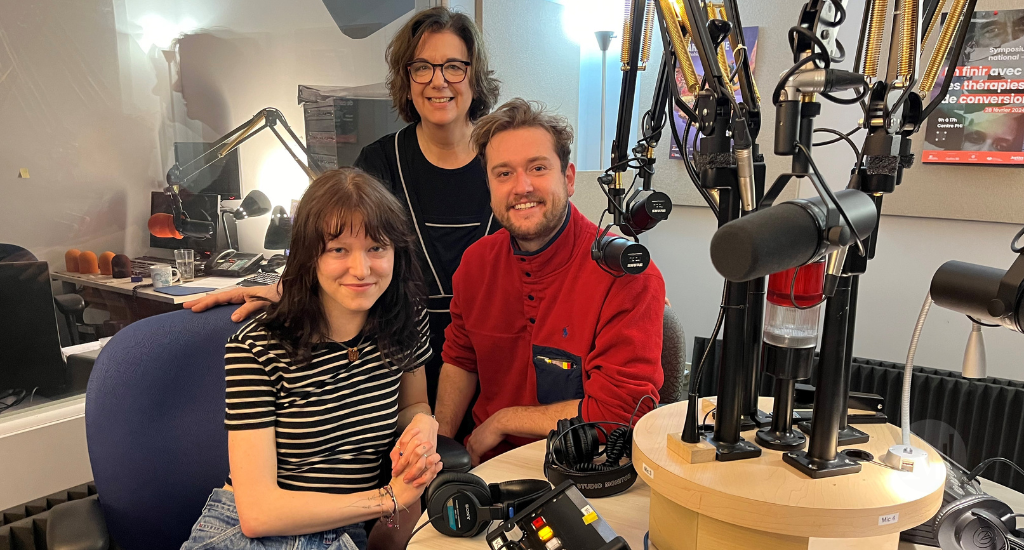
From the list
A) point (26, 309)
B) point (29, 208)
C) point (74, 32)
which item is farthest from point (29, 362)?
point (74, 32)

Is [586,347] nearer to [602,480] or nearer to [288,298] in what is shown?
[602,480]

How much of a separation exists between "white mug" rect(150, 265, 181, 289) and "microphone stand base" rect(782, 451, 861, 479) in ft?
6.89

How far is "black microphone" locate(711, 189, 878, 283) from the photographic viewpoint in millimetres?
557

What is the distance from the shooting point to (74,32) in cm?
191

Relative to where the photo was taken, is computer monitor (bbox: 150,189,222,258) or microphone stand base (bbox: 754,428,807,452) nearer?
microphone stand base (bbox: 754,428,807,452)

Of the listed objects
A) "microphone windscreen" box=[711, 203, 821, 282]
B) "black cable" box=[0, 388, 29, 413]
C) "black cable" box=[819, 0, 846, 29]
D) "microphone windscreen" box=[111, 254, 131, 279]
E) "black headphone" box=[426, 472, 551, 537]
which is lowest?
"black cable" box=[0, 388, 29, 413]

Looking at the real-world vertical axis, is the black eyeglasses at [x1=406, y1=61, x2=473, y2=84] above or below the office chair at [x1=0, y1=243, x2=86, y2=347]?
above

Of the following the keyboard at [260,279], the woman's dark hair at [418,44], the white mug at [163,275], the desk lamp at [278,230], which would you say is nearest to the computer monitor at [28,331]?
the white mug at [163,275]

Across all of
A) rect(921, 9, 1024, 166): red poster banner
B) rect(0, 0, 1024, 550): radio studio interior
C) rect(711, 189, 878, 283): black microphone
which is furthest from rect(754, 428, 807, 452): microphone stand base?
rect(921, 9, 1024, 166): red poster banner

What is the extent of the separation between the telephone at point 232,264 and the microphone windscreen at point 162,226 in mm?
190

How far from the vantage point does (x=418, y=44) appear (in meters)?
1.82

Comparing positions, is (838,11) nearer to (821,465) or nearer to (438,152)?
(821,465)

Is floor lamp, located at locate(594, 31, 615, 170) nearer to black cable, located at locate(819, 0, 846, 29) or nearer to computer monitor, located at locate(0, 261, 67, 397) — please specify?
computer monitor, located at locate(0, 261, 67, 397)

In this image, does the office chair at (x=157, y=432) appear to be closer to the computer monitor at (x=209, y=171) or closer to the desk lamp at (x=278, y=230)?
the computer monitor at (x=209, y=171)
